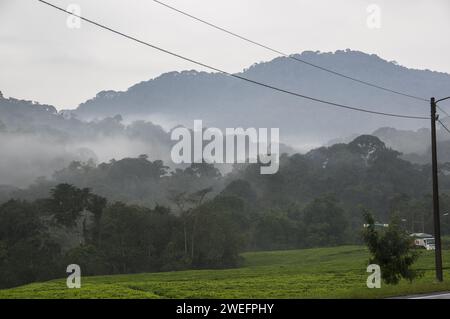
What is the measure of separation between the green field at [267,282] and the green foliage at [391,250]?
3.08 ft

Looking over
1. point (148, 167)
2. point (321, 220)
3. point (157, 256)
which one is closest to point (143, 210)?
point (157, 256)

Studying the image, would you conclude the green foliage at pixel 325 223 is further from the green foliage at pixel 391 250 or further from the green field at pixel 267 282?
the green foliage at pixel 391 250

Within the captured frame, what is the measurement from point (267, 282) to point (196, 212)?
42.1 meters

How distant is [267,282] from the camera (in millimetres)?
51906

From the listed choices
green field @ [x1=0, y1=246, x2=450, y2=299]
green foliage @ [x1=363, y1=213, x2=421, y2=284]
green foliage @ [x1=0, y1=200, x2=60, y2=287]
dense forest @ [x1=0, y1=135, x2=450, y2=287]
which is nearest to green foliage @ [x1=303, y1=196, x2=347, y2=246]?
dense forest @ [x1=0, y1=135, x2=450, y2=287]

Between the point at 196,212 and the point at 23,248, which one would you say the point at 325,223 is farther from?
the point at 23,248

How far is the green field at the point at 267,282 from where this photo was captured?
3534 cm

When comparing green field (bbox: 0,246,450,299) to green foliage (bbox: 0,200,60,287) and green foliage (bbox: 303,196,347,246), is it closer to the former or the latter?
green foliage (bbox: 0,200,60,287)

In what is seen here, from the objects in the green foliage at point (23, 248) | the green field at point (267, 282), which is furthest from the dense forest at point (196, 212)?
the green field at point (267, 282)

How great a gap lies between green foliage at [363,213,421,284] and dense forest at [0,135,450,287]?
2.40m
